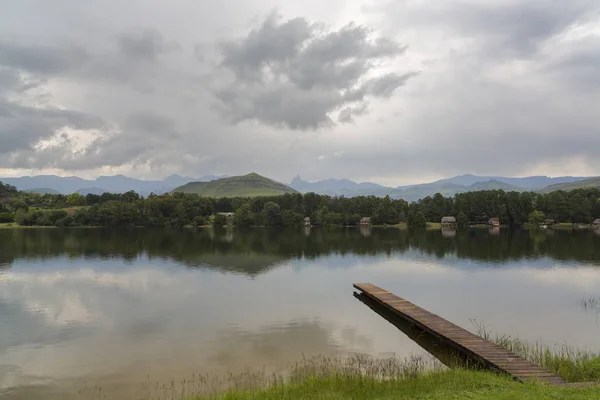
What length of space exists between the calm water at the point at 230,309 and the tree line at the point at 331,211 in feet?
327

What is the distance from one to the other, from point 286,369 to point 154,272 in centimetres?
3852

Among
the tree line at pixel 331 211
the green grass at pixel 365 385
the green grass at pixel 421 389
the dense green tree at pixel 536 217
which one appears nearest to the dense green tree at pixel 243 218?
the tree line at pixel 331 211

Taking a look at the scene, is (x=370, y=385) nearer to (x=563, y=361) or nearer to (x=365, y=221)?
(x=563, y=361)

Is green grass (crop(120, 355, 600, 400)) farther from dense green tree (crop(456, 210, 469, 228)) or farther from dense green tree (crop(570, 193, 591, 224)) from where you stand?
dense green tree (crop(570, 193, 591, 224))

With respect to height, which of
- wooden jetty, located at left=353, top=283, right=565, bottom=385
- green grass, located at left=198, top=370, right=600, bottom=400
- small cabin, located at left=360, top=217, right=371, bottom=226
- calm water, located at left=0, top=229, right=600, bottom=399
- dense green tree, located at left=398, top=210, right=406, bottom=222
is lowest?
calm water, located at left=0, top=229, right=600, bottom=399

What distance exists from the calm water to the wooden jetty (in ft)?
6.20

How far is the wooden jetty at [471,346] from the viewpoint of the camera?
17969 millimetres

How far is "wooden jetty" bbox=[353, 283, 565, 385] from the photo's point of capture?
18.0 m

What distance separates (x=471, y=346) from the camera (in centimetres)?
2261

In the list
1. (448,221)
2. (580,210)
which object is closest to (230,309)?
(448,221)

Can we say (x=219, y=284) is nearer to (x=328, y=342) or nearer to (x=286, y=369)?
(x=328, y=342)

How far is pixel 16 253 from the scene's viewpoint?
73.4 m

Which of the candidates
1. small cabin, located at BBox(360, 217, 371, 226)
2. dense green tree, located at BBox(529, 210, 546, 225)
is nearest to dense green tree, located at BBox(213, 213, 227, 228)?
small cabin, located at BBox(360, 217, 371, 226)

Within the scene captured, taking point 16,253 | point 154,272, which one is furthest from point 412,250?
point 16,253
